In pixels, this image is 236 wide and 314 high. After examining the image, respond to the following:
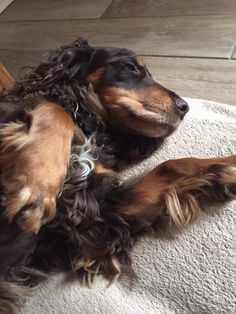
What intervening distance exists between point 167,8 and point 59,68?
1364 millimetres

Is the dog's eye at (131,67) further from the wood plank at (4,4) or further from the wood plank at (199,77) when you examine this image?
the wood plank at (4,4)

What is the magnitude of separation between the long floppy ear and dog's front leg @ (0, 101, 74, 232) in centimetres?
17

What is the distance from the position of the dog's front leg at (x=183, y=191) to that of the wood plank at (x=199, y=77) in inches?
29.6

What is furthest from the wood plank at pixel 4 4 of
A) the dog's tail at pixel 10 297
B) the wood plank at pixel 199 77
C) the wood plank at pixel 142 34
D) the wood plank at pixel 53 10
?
the dog's tail at pixel 10 297

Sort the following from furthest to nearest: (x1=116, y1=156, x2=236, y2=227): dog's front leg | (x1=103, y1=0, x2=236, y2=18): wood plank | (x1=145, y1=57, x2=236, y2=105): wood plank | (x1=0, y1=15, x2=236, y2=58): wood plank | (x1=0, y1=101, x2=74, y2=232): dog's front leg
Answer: (x1=103, y1=0, x2=236, y2=18): wood plank, (x1=0, y1=15, x2=236, y2=58): wood plank, (x1=145, y1=57, x2=236, y2=105): wood plank, (x1=116, y1=156, x2=236, y2=227): dog's front leg, (x1=0, y1=101, x2=74, y2=232): dog's front leg

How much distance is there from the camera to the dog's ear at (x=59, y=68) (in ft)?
4.20

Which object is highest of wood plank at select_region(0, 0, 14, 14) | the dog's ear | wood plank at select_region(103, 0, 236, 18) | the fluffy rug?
the dog's ear

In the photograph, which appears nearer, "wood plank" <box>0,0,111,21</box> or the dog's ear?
the dog's ear

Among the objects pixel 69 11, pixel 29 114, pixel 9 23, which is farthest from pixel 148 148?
pixel 9 23

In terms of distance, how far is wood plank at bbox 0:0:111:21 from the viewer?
2.72m

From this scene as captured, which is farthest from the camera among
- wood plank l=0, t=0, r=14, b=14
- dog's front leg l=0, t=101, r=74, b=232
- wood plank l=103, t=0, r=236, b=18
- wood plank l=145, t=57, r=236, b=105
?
wood plank l=0, t=0, r=14, b=14

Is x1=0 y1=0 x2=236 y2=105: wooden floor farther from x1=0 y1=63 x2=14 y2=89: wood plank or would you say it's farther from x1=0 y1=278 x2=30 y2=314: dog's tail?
x1=0 y1=278 x2=30 y2=314: dog's tail

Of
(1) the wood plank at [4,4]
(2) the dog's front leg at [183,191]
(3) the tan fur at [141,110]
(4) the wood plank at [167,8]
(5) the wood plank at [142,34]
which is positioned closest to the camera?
(2) the dog's front leg at [183,191]

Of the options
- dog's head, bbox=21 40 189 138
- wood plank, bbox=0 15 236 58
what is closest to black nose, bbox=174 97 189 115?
dog's head, bbox=21 40 189 138
